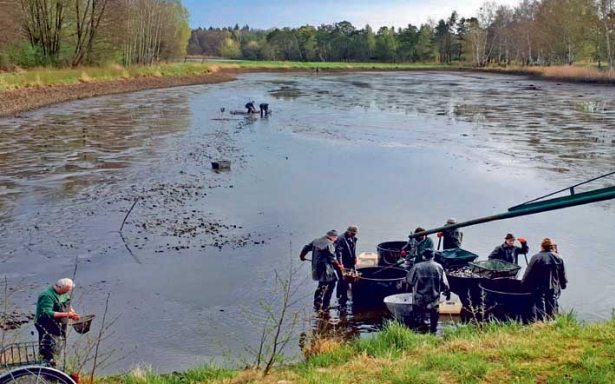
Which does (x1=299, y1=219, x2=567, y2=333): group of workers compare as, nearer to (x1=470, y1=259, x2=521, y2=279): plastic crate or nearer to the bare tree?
(x1=470, y1=259, x2=521, y2=279): plastic crate

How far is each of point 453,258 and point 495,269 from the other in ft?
2.81

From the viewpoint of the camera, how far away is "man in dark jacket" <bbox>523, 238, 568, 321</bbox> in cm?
941

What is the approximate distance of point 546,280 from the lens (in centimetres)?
943

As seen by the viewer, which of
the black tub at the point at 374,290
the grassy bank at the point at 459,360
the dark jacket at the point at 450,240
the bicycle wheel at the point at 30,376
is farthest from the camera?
the dark jacket at the point at 450,240

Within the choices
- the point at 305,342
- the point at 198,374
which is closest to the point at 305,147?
the point at 305,342

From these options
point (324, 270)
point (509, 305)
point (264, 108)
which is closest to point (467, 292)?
point (509, 305)

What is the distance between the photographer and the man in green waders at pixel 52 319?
7.18m

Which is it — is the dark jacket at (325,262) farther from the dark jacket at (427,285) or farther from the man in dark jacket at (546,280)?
the man in dark jacket at (546,280)

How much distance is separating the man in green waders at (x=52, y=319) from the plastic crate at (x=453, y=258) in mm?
6439

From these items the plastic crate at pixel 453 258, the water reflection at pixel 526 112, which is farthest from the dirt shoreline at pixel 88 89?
the plastic crate at pixel 453 258

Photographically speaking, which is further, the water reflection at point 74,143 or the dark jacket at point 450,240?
the water reflection at point 74,143

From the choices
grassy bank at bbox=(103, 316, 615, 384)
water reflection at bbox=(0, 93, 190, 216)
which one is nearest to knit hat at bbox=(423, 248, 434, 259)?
grassy bank at bbox=(103, 316, 615, 384)

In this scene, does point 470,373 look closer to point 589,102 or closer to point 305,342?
point 305,342

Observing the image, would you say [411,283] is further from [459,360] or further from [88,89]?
[88,89]
